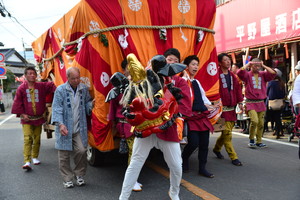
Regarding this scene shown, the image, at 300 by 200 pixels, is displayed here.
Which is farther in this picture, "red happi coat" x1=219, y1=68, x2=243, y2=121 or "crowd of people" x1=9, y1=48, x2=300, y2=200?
"red happi coat" x1=219, y1=68, x2=243, y2=121

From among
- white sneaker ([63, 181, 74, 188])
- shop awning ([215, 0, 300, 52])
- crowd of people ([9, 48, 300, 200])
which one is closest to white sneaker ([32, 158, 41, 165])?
crowd of people ([9, 48, 300, 200])

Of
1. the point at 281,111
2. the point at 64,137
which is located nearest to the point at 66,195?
the point at 64,137

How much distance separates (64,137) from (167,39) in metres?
2.11

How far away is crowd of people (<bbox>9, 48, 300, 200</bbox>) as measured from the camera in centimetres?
290

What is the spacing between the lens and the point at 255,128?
566 cm

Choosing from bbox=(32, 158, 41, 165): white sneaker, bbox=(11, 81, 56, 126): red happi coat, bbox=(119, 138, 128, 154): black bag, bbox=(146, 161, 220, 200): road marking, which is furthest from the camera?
bbox=(32, 158, 41, 165): white sneaker

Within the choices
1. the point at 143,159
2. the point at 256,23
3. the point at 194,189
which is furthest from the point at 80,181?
the point at 256,23

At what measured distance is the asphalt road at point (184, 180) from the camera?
11.2 ft

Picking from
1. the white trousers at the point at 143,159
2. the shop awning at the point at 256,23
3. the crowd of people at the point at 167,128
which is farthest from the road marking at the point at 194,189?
the shop awning at the point at 256,23

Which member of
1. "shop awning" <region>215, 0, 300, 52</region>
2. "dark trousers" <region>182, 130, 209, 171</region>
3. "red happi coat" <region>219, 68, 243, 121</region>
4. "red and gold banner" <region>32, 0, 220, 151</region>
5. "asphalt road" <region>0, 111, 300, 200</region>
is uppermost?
"shop awning" <region>215, 0, 300, 52</region>

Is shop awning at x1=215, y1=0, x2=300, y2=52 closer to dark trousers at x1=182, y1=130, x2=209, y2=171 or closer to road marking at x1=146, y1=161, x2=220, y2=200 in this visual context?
dark trousers at x1=182, y1=130, x2=209, y2=171

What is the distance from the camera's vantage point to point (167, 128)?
2783 mm

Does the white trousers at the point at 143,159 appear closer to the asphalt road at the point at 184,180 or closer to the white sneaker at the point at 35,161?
the asphalt road at the point at 184,180

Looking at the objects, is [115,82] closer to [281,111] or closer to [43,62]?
[43,62]
